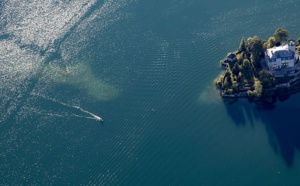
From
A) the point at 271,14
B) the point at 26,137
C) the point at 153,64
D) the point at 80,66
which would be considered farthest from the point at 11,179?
the point at 271,14

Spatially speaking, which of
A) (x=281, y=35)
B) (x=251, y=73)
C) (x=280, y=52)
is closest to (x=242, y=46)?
(x=251, y=73)

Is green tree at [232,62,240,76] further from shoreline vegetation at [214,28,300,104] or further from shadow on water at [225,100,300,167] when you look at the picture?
shadow on water at [225,100,300,167]

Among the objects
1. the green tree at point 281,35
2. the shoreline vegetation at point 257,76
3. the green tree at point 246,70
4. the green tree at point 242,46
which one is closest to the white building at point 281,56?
the shoreline vegetation at point 257,76

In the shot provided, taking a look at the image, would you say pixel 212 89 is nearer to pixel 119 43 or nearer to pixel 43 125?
pixel 119 43

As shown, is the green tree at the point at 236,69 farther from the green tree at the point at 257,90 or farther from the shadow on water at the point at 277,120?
the shadow on water at the point at 277,120

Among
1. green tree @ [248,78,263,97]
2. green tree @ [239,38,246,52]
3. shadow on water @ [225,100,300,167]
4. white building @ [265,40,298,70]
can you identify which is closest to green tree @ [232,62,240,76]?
green tree @ [239,38,246,52]

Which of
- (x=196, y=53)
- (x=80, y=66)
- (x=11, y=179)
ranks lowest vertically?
(x=11, y=179)
